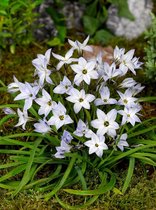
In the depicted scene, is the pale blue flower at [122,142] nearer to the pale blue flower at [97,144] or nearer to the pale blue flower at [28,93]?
the pale blue flower at [97,144]

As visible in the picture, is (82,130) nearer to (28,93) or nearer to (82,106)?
(82,106)

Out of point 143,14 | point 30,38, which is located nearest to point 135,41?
point 143,14

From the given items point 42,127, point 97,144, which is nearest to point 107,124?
point 97,144

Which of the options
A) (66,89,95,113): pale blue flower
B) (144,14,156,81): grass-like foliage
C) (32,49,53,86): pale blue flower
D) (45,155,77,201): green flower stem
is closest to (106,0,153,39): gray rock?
(144,14,156,81): grass-like foliage

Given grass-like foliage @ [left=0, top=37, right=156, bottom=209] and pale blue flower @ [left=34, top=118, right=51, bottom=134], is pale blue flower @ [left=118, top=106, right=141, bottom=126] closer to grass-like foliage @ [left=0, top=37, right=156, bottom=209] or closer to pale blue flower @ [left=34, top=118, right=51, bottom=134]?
grass-like foliage @ [left=0, top=37, right=156, bottom=209]

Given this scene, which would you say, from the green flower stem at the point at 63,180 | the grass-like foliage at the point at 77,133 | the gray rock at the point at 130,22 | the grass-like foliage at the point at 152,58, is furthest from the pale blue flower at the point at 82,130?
the gray rock at the point at 130,22

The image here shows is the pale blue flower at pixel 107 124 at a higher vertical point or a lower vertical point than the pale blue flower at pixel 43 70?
lower
